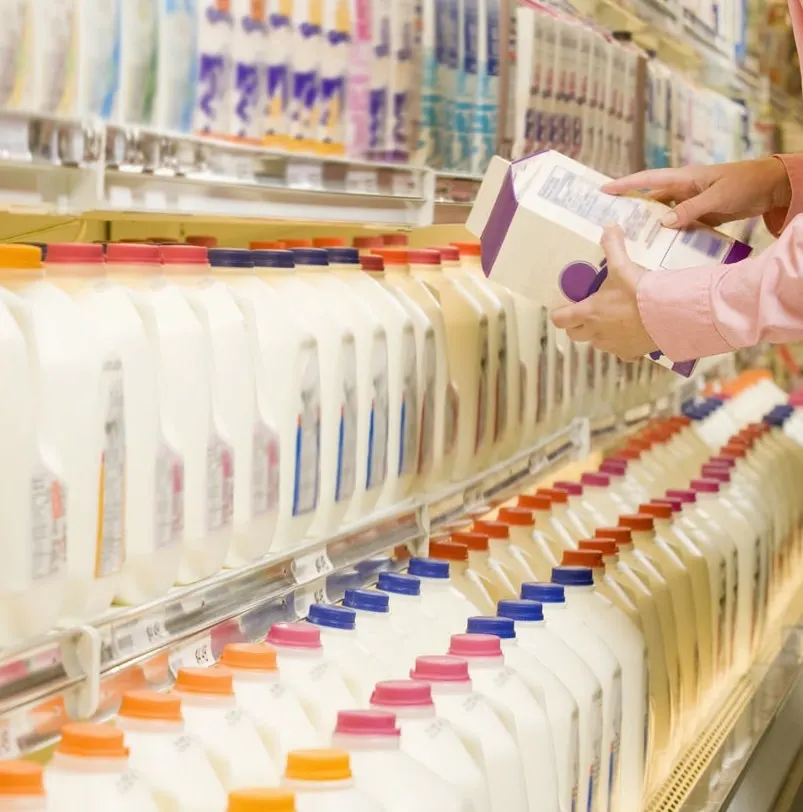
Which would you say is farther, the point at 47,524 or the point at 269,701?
the point at 269,701

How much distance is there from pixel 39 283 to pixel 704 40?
356cm

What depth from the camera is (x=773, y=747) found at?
8.57ft

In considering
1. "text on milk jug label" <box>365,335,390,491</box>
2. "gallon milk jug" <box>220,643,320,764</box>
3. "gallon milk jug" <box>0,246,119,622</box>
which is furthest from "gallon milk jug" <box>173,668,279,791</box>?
"text on milk jug label" <box>365,335,390,491</box>

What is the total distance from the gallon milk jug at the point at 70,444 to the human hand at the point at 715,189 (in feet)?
3.24

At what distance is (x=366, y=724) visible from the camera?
1.39 m

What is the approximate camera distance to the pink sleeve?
2.05 meters

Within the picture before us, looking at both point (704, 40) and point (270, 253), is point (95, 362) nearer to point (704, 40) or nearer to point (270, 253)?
point (270, 253)

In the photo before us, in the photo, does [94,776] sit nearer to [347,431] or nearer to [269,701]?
[269,701]

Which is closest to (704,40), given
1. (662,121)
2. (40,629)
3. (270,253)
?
(662,121)

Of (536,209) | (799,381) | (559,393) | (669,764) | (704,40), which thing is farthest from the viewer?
(799,381)

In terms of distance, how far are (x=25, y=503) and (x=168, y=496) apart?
26 centimetres

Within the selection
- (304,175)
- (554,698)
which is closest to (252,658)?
(554,698)

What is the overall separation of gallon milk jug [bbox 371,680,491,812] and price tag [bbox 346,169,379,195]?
78 centimetres

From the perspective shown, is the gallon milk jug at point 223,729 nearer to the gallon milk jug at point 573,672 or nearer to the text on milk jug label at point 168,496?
the text on milk jug label at point 168,496
